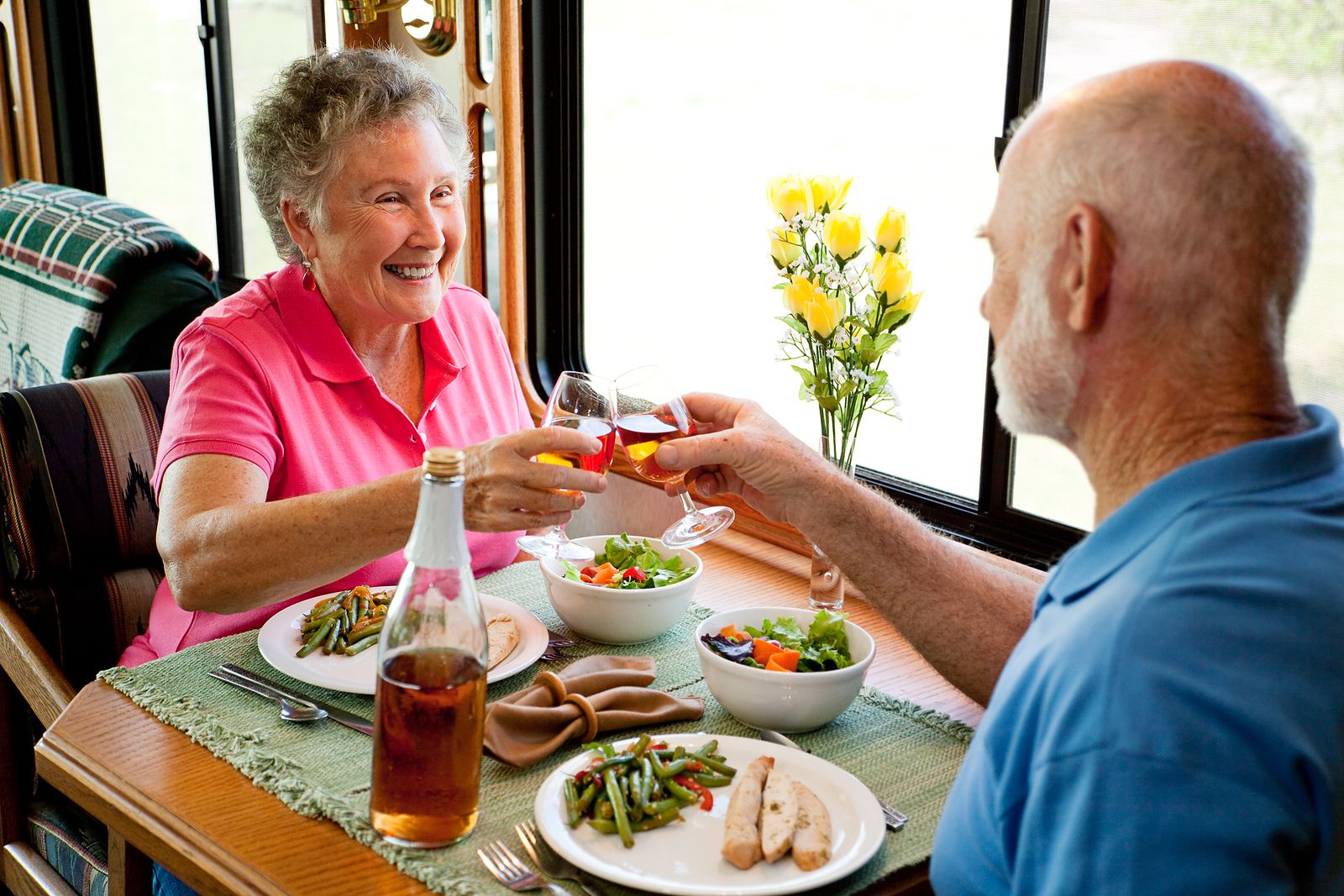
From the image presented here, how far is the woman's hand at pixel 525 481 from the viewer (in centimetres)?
149

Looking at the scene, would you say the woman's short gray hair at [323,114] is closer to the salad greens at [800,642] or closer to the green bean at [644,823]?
the salad greens at [800,642]

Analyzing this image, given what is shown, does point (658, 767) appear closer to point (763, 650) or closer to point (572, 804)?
point (572, 804)

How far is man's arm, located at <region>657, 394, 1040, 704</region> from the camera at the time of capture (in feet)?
4.97

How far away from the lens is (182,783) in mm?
1318

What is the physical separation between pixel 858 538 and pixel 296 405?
2.98 ft

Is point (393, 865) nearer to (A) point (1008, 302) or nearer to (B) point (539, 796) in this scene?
(B) point (539, 796)

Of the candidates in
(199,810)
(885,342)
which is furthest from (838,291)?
(199,810)

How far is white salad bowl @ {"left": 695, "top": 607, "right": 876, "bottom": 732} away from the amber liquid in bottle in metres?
0.34

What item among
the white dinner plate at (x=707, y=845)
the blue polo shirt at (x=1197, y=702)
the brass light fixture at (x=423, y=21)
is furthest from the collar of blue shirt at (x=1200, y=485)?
the brass light fixture at (x=423, y=21)

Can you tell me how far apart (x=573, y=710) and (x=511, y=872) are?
0.90 ft

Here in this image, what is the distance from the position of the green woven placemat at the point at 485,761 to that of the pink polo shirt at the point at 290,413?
11.1 inches

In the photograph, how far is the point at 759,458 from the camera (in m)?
1.62

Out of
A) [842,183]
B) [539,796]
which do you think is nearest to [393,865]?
[539,796]

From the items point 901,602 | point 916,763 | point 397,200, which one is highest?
point 397,200
